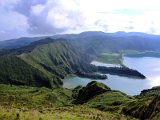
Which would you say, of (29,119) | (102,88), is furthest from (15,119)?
(102,88)

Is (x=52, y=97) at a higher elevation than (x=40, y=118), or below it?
below

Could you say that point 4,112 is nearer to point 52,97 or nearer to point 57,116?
point 57,116

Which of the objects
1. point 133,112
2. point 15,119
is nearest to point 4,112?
point 15,119

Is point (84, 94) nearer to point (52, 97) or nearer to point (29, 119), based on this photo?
point (52, 97)

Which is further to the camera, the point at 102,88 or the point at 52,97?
the point at 52,97

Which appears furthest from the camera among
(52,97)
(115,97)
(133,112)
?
(52,97)

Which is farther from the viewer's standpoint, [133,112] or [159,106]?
[133,112]

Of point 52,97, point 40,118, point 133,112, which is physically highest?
point 40,118

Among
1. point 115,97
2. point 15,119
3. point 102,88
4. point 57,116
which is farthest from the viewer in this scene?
point 102,88

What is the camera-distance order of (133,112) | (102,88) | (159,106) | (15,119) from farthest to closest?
1. (102,88)
2. (133,112)
3. (159,106)
4. (15,119)
